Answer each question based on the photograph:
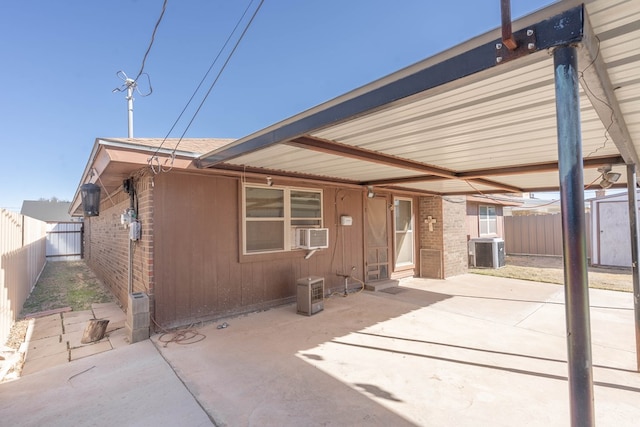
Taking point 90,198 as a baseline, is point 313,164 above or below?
above

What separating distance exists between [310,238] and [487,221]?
925cm

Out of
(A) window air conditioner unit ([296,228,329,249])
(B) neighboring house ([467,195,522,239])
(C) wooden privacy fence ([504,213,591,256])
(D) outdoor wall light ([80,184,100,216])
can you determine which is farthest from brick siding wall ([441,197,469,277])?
(D) outdoor wall light ([80,184,100,216])

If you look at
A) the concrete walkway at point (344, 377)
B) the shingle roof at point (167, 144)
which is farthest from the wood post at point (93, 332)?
the shingle roof at point (167, 144)

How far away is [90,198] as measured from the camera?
5156 millimetres

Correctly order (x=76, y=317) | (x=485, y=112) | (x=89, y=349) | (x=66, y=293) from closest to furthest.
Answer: (x=485, y=112) → (x=89, y=349) → (x=76, y=317) → (x=66, y=293)

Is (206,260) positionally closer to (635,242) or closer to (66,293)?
(66,293)

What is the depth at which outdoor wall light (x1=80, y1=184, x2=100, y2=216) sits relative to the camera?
16.8 ft

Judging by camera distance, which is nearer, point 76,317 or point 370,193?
point 76,317

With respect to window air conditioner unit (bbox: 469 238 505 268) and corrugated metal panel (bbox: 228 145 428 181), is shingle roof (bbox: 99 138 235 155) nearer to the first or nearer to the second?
corrugated metal panel (bbox: 228 145 428 181)

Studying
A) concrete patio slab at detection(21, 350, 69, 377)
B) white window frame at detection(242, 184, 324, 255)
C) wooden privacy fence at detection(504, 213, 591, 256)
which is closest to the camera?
concrete patio slab at detection(21, 350, 69, 377)

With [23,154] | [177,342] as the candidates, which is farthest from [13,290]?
[23,154]

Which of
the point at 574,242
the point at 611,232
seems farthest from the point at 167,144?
the point at 611,232

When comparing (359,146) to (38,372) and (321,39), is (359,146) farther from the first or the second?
(38,372)

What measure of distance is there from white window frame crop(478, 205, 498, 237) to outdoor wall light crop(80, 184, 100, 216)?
11.8m
